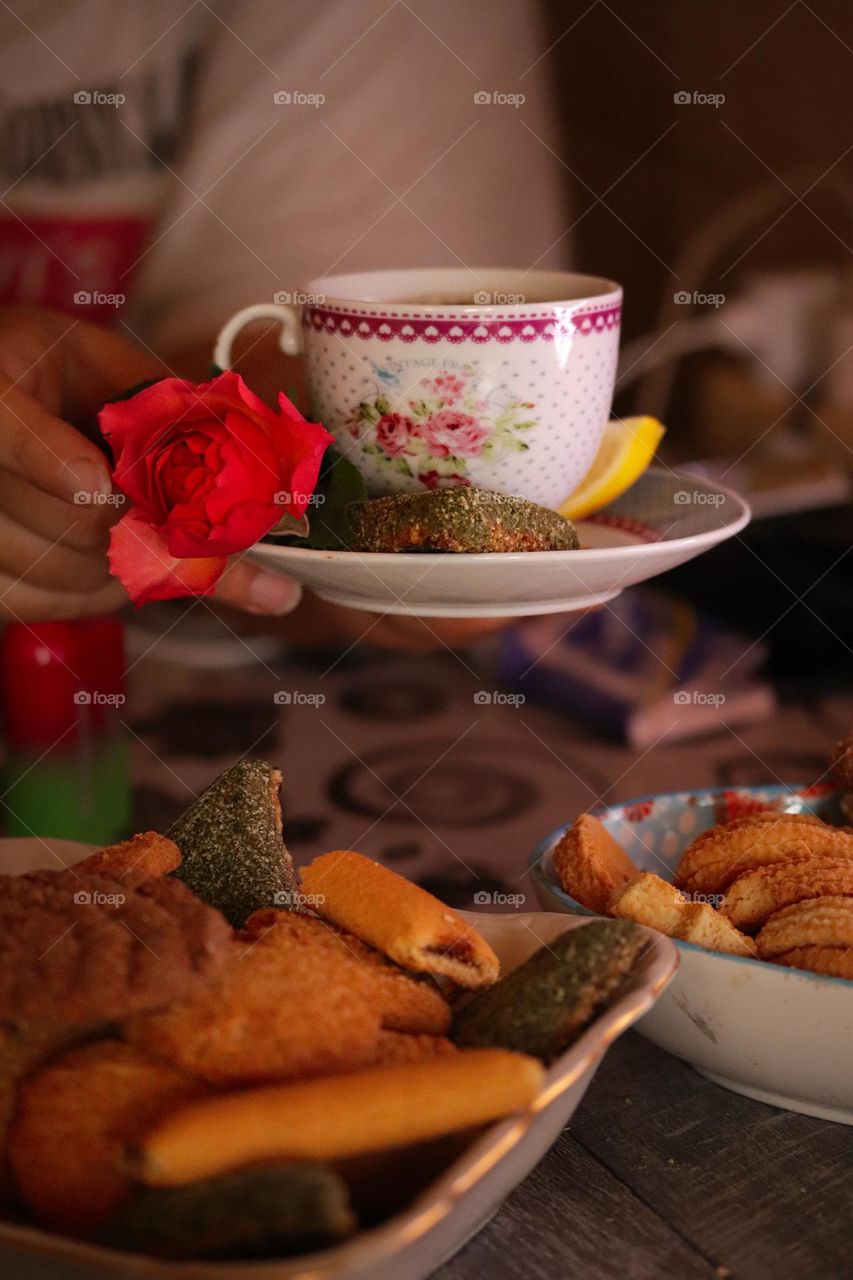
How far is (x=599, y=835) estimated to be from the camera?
1.90 feet

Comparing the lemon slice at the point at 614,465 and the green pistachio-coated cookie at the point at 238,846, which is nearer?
the green pistachio-coated cookie at the point at 238,846

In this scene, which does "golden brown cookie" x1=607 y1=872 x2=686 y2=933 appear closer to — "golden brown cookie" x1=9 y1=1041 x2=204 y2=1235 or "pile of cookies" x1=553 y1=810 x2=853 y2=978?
"pile of cookies" x1=553 y1=810 x2=853 y2=978

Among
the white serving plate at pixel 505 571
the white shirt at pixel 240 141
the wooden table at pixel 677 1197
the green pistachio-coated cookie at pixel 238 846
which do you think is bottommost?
the wooden table at pixel 677 1197

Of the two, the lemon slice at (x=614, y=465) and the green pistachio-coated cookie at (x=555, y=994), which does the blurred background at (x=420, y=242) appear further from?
the green pistachio-coated cookie at (x=555, y=994)

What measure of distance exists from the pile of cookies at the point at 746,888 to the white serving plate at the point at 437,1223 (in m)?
0.06

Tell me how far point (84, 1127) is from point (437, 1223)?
11 cm

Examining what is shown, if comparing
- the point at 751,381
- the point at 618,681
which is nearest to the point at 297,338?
the point at 618,681

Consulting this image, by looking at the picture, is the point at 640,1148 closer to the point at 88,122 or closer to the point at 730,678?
the point at 730,678

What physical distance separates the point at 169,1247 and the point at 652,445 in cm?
54

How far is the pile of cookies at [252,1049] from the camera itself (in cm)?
33

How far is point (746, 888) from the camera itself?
526 mm

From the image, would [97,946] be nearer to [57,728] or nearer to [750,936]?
[750,936]

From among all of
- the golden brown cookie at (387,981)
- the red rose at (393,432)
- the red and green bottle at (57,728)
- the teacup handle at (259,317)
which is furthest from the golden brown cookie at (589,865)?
the red and green bottle at (57,728)

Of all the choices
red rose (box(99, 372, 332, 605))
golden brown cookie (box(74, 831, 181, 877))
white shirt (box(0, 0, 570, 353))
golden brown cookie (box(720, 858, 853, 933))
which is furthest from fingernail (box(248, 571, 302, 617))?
white shirt (box(0, 0, 570, 353))
